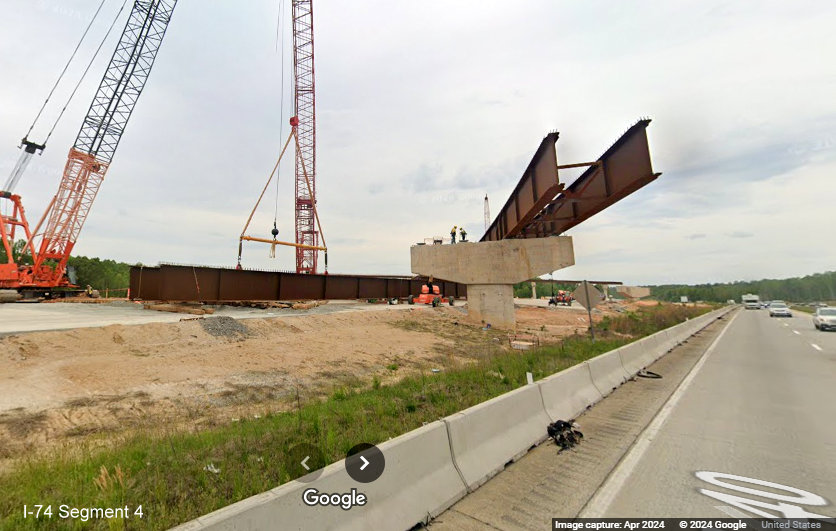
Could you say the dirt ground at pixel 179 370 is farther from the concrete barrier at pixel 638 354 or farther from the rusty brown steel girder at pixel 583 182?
the rusty brown steel girder at pixel 583 182

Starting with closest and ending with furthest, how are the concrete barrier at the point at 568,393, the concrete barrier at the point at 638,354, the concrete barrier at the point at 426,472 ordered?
1. the concrete barrier at the point at 426,472
2. the concrete barrier at the point at 568,393
3. the concrete barrier at the point at 638,354

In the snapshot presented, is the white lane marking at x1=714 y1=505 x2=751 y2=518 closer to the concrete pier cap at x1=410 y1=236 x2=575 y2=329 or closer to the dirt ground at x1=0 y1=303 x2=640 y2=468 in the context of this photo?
the dirt ground at x1=0 y1=303 x2=640 y2=468

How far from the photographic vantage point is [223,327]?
1388 centimetres

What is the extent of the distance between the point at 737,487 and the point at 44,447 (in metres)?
9.53

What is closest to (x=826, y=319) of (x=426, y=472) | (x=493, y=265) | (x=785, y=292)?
(x=493, y=265)

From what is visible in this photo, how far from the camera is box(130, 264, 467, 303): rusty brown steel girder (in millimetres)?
19438

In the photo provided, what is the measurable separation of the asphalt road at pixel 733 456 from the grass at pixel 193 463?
278 centimetres

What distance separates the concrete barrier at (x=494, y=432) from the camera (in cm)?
409

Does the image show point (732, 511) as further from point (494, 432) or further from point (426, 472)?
point (426, 472)

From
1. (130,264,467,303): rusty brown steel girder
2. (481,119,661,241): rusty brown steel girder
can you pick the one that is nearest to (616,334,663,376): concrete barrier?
(481,119,661,241): rusty brown steel girder

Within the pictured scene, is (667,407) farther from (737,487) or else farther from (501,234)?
(501,234)

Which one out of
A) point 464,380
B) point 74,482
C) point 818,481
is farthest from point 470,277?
point 74,482

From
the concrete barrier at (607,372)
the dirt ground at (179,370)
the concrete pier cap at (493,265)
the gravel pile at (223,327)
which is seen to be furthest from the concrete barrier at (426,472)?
the concrete pier cap at (493,265)

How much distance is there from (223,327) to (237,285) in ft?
29.1
